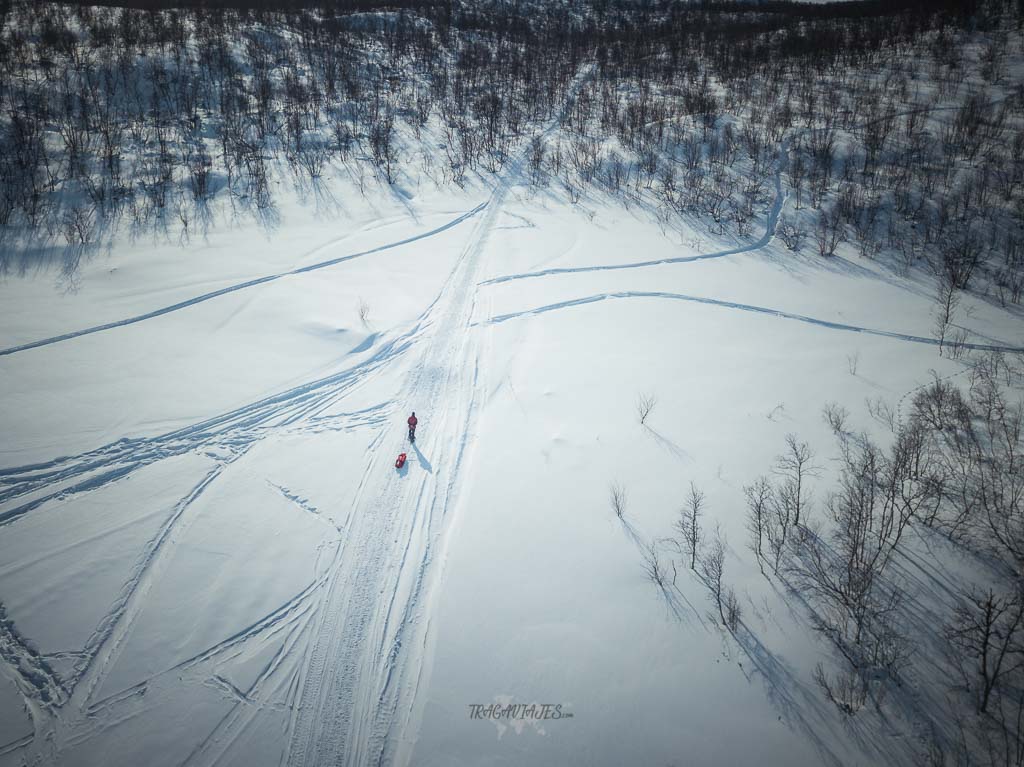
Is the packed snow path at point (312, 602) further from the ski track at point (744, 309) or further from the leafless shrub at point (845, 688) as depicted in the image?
the leafless shrub at point (845, 688)

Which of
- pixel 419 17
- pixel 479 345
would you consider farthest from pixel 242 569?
pixel 419 17

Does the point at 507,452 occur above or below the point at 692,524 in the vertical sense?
above

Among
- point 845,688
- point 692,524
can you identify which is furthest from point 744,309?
point 845,688

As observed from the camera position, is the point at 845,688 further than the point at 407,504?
No

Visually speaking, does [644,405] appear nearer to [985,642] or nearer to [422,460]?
[422,460]

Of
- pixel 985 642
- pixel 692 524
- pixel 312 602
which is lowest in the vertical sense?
pixel 312 602

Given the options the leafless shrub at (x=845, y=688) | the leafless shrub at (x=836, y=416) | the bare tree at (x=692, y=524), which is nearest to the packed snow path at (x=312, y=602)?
the bare tree at (x=692, y=524)

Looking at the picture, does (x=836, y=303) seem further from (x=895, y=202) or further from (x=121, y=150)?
(x=121, y=150)

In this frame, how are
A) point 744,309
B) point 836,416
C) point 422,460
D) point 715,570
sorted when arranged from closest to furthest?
point 715,570, point 422,460, point 836,416, point 744,309

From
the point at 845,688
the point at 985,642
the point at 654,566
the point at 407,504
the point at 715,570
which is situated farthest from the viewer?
the point at 407,504
